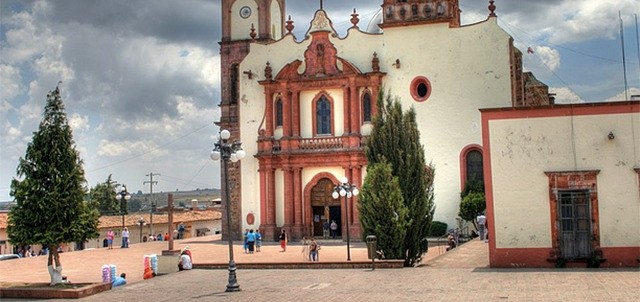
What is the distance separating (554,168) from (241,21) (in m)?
28.8

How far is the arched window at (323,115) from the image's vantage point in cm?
4175

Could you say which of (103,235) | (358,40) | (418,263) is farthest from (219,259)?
(103,235)

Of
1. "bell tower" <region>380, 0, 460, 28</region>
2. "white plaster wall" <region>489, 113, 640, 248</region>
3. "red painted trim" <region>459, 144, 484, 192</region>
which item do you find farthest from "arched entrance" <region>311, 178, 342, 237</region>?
"white plaster wall" <region>489, 113, 640, 248</region>

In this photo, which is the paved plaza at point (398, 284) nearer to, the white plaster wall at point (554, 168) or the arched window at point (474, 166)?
the white plaster wall at point (554, 168)

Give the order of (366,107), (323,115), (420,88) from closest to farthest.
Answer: (420,88), (366,107), (323,115)

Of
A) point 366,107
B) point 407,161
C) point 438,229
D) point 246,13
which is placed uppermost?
point 246,13

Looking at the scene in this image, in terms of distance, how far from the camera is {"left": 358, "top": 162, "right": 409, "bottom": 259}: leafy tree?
2353 cm

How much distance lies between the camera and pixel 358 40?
137 feet

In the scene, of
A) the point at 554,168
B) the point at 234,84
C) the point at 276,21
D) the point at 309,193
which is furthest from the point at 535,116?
the point at 276,21

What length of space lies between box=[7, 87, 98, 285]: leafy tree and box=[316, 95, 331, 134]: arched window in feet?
69.8

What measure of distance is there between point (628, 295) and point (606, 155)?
22.1 ft

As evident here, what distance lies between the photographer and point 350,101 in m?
40.7

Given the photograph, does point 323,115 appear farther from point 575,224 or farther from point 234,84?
point 575,224

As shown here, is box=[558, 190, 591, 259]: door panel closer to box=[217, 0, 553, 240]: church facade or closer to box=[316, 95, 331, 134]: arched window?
box=[217, 0, 553, 240]: church facade
